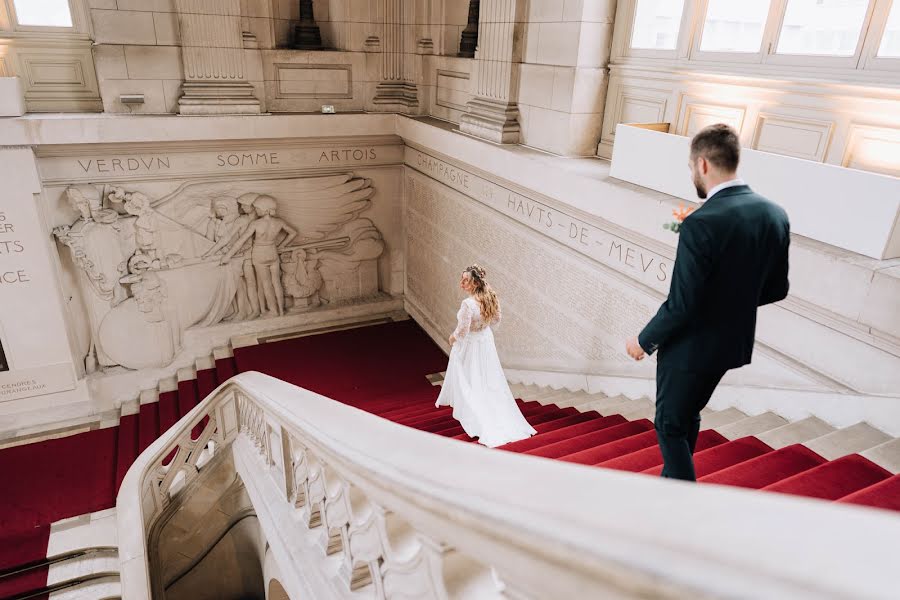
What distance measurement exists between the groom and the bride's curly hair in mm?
2475

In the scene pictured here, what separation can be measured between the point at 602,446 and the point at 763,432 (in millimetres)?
939

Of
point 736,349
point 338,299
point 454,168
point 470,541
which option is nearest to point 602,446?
point 736,349

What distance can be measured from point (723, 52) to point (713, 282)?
3307 millimetres

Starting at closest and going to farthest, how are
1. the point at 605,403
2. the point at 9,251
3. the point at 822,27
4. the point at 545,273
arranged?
the point at 822,27 < the point at 605,403 < the point at 545,273 < the point at 9,251

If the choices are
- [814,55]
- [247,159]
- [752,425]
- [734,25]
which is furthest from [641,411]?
[247,159]

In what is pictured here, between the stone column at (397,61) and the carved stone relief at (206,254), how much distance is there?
1336 millimetres

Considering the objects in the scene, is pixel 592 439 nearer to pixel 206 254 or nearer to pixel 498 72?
pixel 498 72

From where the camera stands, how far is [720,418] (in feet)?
12.7

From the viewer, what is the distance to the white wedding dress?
504cm

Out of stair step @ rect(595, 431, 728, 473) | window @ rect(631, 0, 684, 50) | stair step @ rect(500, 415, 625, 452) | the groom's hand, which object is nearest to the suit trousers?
the groom's hand

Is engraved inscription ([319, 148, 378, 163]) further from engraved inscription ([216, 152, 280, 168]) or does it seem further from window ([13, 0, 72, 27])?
window ([13, 0, 72, 27])

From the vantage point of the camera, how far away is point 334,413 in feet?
6.49

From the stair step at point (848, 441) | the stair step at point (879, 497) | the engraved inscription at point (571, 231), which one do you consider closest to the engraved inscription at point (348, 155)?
the engraved inscription at point (571, 231)

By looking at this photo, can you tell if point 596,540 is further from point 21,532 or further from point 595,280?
point 21,532
